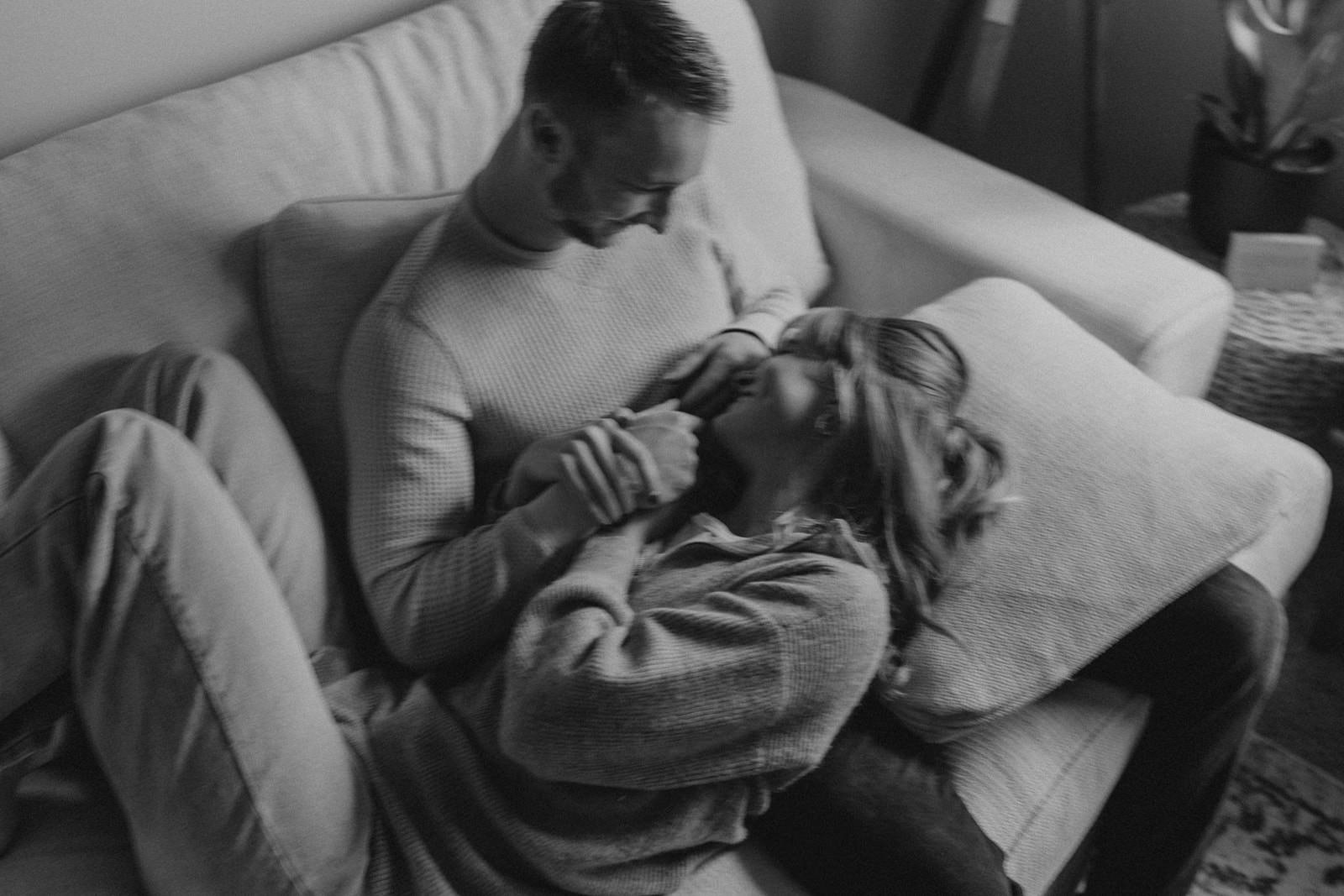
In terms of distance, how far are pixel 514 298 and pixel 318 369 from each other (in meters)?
0.22

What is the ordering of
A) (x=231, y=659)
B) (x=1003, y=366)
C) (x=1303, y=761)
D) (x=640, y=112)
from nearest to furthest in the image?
(x=231, y=659), (x=640, y=112), (x=1003, y=366), (x=1303, y=761)

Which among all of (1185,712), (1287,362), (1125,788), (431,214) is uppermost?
(431,214)

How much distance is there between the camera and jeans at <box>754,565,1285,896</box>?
107 cm

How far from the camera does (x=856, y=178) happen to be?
1734mm

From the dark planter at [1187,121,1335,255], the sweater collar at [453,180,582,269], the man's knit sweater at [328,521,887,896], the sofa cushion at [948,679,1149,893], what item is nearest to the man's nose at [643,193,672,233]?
the sweater collar at [453,180,582,269]

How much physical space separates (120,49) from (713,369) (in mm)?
739

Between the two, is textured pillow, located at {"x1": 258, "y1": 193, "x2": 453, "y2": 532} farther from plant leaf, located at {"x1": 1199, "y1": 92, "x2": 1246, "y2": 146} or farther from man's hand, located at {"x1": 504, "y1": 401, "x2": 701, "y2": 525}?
plant leaf, located at {"x1": 1199, "y1": 92, "x2": 1246, "y2": 146}

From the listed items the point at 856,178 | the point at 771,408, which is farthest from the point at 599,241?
the point at 856,178

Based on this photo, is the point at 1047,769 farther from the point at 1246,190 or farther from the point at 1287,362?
the point at 1246,190

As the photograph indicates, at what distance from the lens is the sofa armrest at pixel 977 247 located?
1512mm

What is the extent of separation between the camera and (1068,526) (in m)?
1.22

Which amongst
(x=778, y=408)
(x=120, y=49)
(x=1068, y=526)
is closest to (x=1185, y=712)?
(x=1068, y=526)

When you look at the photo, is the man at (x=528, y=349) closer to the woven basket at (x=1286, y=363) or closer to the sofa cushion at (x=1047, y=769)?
the sofa cushion at (x=1047, y=769)

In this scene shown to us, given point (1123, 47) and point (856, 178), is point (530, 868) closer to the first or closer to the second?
point (856, 178)
